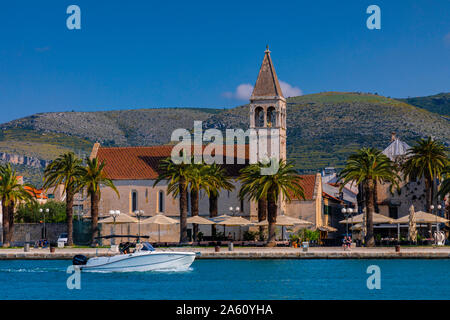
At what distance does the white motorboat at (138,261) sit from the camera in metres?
57.5

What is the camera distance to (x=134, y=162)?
3723 inches

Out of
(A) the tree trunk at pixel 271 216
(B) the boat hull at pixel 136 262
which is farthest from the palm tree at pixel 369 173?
(B) the boat hull at pixel 136 262

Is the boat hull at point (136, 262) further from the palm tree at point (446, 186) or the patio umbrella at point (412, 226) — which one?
the palm tree at point (446, 186)

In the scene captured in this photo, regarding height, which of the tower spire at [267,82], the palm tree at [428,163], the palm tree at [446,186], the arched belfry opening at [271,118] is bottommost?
the palm tree at [446,186]

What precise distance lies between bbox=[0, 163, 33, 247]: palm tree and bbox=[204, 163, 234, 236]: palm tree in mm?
17608

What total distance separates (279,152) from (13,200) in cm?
2766

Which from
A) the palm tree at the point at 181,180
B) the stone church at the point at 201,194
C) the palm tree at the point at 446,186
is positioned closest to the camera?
the palm tree at the point at 181,180

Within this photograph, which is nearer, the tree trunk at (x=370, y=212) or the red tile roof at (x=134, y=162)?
the tree trunk at (x=370, y=212)

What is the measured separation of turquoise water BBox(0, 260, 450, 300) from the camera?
46.7 m

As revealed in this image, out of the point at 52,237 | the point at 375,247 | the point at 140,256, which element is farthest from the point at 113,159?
the point at 140,256

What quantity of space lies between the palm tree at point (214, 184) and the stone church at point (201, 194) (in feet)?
5.78

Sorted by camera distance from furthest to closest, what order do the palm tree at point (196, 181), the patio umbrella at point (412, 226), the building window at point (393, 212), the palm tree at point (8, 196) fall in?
the building window at point (393, 212) → the palm tree at point (8, 196) → the palm tree at point (196, 181) → the patio umbrella at point (412, 226)
